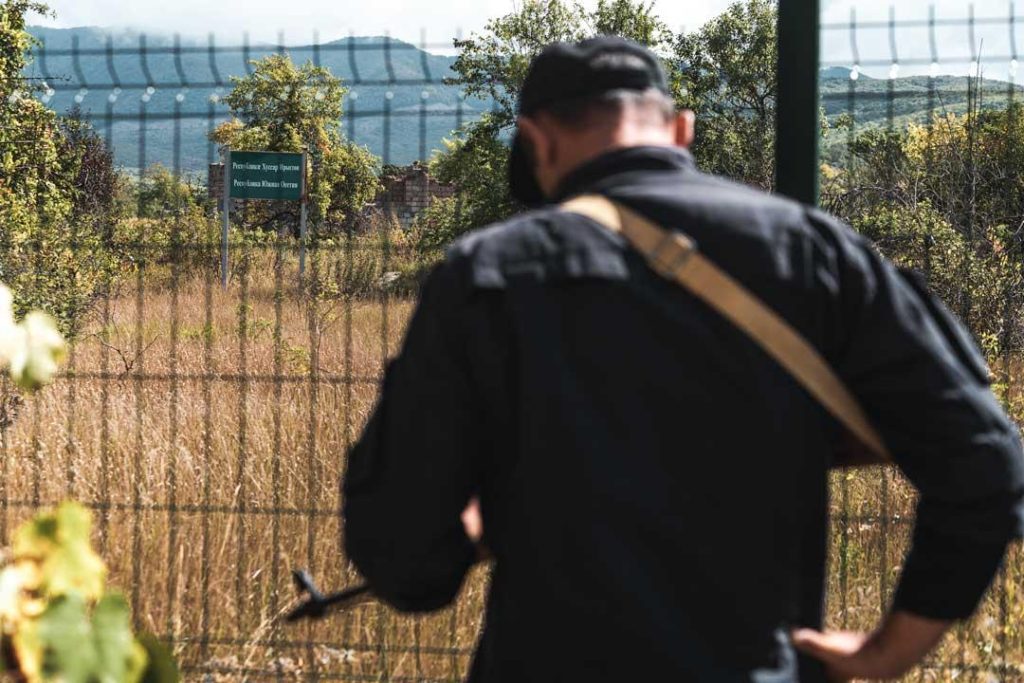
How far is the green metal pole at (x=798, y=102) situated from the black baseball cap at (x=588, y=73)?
0.92 metres

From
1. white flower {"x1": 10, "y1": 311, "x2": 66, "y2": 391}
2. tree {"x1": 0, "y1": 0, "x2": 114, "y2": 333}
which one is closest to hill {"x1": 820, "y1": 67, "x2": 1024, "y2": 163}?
white flower {"x1": 10, "y1": 311, "x2": 66, "y2": 391}

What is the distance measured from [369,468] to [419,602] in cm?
21

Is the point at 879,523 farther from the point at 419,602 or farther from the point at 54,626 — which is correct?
the point at 54,626

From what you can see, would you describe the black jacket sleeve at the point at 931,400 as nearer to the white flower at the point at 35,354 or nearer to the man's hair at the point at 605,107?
the man's hair at the point at 605,107

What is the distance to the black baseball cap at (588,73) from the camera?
1659 millimetres

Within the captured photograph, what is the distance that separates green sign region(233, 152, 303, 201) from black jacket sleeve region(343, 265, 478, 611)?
9.61 feet

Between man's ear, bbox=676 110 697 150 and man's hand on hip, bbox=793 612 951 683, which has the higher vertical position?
man's ear, bbox=676 110 697 150

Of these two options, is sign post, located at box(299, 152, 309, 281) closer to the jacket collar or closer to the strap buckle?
the jacket collar

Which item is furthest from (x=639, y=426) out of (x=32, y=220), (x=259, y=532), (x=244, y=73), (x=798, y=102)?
(x=32, y=220)

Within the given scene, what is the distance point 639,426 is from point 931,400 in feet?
1.28

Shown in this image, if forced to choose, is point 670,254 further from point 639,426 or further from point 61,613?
point 61,613

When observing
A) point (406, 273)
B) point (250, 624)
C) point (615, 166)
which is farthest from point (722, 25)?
point (615, 166)

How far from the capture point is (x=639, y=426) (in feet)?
5.00

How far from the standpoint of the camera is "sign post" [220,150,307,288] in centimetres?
447
